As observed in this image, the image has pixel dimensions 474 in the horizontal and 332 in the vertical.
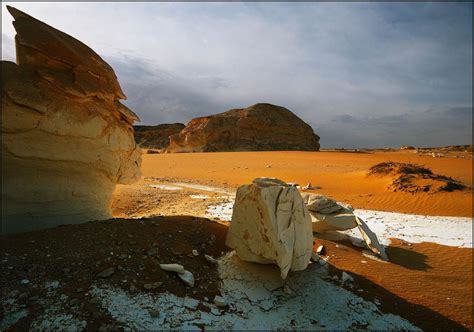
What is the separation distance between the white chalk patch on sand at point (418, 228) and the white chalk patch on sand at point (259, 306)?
2.65 m

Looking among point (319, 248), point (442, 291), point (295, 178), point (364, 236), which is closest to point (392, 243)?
point (364, 236)

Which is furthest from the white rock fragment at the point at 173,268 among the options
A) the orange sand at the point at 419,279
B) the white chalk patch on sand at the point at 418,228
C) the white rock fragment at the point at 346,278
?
the white chalk patch on sand at the point at 418,228

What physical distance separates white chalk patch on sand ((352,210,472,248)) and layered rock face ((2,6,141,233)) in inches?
197

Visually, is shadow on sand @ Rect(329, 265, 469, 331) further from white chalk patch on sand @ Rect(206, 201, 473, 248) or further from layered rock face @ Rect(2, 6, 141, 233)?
layered rock face @ Rect(2, 6, 141, 233)

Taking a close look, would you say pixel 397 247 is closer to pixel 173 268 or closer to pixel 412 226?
pixel 412 226

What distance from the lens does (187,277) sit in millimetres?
3137

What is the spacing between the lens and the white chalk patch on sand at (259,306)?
256 cm

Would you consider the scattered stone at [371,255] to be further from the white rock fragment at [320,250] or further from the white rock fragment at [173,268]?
the white rock fragment at [173,268]

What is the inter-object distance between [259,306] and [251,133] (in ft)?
102

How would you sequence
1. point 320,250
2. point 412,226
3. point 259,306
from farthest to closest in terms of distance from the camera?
1. point 412,226
2. point 320,250
3. point 259,306

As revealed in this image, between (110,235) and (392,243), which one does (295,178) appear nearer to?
(392,243)

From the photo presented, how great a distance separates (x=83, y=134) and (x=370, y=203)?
8.89 meters

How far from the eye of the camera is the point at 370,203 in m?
9.73

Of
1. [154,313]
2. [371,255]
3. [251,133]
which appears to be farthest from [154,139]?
[154,313]
